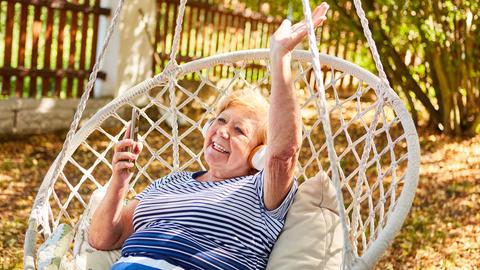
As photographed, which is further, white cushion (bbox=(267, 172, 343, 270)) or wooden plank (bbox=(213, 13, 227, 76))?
wooden plank (bbox=(213, 13, 227, 76))

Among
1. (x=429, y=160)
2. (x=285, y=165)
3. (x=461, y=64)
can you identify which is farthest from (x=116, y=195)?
(x=461, y=64)

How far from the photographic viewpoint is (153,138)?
19.2 feet

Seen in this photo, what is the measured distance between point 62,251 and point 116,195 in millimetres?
A: 228

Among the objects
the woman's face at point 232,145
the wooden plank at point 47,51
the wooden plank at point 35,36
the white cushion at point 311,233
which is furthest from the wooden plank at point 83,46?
the white cushion at point 311,233

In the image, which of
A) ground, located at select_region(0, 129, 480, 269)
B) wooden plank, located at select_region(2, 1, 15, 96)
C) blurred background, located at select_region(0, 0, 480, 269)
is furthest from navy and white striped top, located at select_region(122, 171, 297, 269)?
wooden plank, located at select_region(2, 1, 15, 96)

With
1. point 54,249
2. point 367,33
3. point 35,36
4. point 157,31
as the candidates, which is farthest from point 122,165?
point 157,31

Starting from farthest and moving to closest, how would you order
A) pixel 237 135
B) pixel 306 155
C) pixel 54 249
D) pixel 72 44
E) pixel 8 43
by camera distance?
pixel 72 44
pixel 306 155
pixel 8 43
pixel 237 135
pixel 54 249

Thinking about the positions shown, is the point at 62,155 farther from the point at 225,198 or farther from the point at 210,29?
the point at 210,29

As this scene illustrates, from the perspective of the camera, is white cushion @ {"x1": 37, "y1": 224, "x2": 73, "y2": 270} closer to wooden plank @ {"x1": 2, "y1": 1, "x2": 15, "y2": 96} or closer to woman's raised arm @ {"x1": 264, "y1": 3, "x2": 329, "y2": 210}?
woman's raised arm @ {"x1": 264, "y1": 3, "x2": 329, "y2": 210}

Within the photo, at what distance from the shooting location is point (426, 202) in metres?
4.47

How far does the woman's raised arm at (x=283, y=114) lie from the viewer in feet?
5.97

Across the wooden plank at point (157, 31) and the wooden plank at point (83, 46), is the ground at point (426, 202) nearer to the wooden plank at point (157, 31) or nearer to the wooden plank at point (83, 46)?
the wooden plank at point (83, 46)

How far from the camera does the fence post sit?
602 cm

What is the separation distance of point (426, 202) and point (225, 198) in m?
2.64
